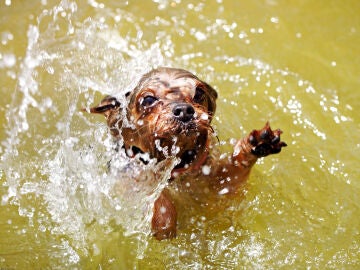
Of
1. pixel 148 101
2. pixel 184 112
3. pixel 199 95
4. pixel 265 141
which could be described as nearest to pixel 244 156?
pixel 265 141

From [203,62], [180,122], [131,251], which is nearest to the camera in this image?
[180,122]

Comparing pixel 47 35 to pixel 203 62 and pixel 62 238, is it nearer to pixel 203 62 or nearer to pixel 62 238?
pixel 203 62

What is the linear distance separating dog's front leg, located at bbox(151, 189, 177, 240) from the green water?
0.09 meters

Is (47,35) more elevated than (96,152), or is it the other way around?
(47,35)

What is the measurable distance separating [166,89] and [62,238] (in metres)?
1.48

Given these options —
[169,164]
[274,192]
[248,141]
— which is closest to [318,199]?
[274,192]

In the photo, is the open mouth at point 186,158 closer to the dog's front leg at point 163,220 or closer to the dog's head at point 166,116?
the dog's head at point 166,116

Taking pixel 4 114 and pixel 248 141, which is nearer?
pixel 248 141

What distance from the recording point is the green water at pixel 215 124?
436cm

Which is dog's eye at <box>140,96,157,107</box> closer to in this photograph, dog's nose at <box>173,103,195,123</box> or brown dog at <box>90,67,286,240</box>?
brown dog at <box>90,67,286,240</box>

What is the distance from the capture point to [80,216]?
452 cm

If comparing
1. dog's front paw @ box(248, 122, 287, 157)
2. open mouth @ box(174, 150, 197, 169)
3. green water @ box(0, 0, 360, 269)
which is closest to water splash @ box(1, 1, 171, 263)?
green water @ box(0, 0, 360, 269)

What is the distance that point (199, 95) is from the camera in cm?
411

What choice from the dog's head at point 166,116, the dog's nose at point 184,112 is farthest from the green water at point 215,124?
the dog's nose at point 184,112
